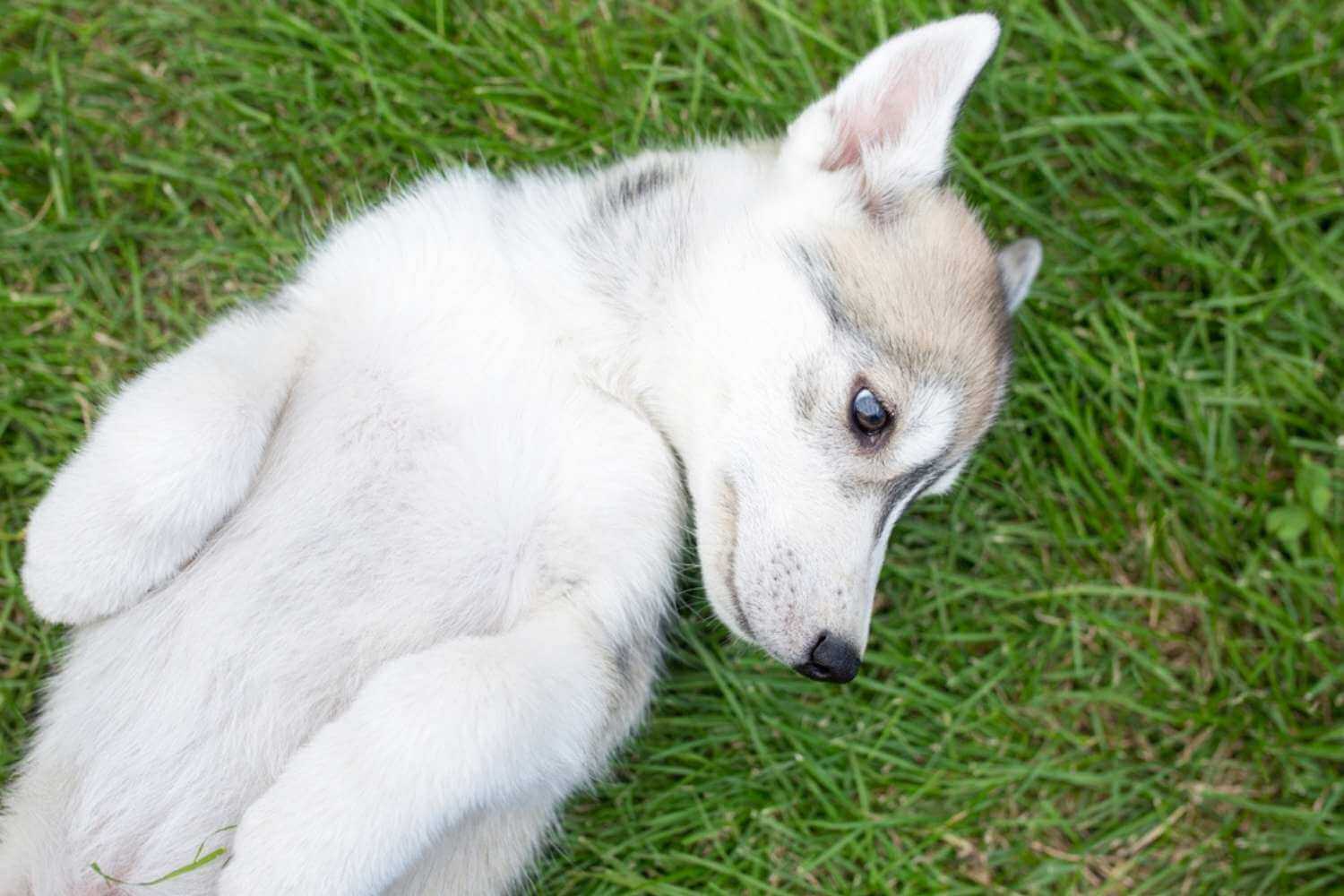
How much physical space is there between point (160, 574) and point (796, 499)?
1728mm

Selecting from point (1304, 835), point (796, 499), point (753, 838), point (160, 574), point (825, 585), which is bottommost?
point (1304, 835)

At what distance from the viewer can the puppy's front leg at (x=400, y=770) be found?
99.2 inches

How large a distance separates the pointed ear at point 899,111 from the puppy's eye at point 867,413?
639mm

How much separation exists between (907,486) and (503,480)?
1.14m

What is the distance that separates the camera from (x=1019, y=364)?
4.25m

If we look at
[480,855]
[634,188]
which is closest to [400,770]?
[480,855]

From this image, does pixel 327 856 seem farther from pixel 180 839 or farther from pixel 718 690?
pixel 718 690

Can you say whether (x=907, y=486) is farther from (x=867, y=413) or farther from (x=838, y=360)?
(x=838, y=360)

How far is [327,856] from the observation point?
8.23ft

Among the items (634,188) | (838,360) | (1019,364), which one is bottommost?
(1019,364)

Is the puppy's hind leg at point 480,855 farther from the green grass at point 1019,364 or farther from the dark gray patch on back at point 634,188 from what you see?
the dark gray patch on back at point 634,188

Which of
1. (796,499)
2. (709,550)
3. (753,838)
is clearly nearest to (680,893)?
(753,838)

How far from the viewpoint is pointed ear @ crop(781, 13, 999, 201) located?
2.93 meters

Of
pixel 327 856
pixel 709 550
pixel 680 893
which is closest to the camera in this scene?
pixel 327 856
